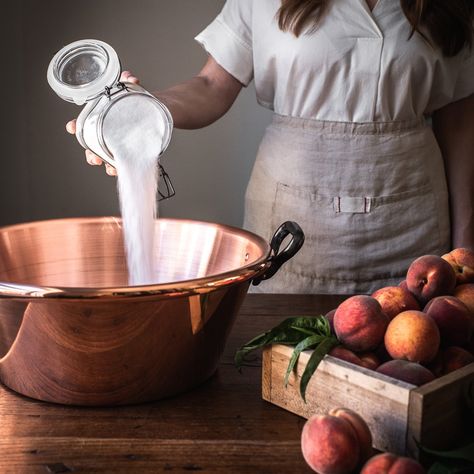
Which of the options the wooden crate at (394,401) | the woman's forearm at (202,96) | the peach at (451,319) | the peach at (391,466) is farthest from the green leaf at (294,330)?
the woman's forearm at (202,96)

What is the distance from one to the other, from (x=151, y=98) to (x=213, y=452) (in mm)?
580

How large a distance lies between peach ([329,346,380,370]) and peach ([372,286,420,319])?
65 millimetres

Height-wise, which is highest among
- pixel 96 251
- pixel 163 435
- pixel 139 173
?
pixel 139 173

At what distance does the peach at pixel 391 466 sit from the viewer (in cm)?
75

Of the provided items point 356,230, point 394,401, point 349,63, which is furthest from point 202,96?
point 394,401

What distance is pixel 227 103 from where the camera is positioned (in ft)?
6.32

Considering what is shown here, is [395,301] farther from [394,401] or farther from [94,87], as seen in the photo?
[94,87]

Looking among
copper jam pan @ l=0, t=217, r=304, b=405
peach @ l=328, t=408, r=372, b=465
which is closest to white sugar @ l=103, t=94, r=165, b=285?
copper jam pan @ l=0, t=217, r=304, b=405

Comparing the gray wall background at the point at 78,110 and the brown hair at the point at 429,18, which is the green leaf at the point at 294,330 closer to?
the brown hair at the point at 429,18

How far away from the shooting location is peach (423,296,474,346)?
963 millimetres

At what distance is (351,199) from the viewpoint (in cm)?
180

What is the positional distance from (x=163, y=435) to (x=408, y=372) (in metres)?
0.30

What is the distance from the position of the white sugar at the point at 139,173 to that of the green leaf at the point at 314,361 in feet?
1.35

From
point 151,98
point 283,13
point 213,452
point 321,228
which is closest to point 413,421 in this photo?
point 213,452
